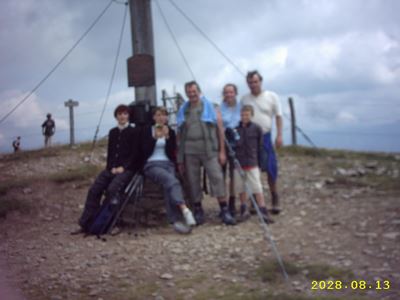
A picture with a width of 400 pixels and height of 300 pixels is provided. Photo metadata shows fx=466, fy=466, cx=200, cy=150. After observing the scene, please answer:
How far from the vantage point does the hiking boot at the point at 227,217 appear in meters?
6.43

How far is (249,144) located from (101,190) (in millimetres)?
2182

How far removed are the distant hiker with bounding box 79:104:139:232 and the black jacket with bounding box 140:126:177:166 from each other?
0.10 metres

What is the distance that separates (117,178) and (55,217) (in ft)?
5.89

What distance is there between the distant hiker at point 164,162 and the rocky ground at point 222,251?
1.05ft

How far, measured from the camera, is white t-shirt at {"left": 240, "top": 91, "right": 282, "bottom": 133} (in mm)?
6660

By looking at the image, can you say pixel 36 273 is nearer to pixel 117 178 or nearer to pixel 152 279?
pixel 152 279

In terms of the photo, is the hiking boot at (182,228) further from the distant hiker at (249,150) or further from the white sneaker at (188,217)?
the distant hiker at (249,150)

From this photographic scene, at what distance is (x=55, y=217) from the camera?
300 inches

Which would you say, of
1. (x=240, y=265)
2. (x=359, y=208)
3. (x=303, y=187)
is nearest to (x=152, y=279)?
(x=240, y=265)

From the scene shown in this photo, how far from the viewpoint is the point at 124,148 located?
6609mm

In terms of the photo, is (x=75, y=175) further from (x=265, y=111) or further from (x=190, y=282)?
(x=190, y=282)

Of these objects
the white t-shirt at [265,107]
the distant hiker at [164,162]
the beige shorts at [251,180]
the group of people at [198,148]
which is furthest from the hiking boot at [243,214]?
the white t-shirt at [265,107]

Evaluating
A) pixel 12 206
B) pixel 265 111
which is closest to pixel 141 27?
pixel 265 111

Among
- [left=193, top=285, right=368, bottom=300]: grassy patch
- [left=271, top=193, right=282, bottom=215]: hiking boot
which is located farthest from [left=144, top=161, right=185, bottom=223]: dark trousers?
[left=193, top=285, right=368, bottom=300]: grassy patch
